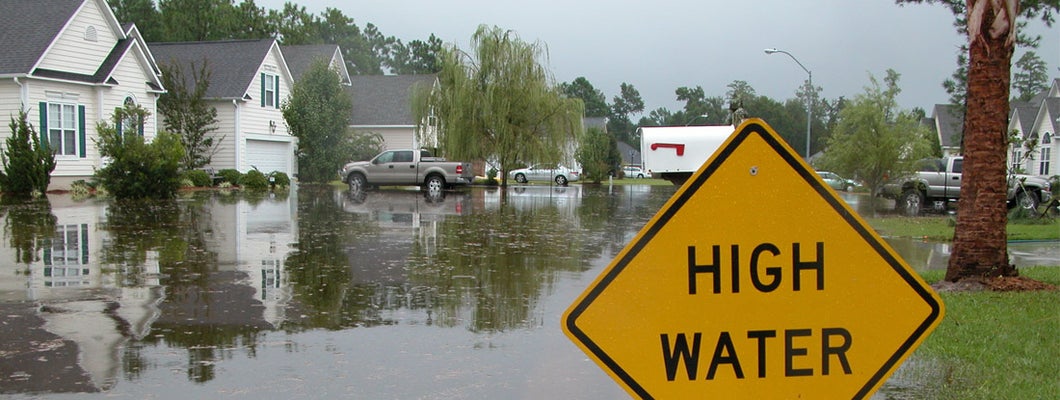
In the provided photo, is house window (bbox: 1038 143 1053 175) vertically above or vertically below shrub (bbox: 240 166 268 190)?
above

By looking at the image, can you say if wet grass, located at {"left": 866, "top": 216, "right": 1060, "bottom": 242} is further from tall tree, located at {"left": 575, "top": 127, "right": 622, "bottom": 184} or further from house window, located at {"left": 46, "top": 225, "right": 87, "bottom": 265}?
tall tree, located at {"left": 575, "top": 127, "right": 622, "bottom": 184}

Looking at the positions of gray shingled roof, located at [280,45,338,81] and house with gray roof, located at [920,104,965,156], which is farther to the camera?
house with gray roof, located at [920,104,965,156]

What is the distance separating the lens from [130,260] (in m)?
11.4

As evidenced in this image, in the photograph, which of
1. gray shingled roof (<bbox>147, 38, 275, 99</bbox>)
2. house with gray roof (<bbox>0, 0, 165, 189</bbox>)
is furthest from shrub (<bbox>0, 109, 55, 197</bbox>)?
gray shingled roof (<bbox>147, 38, 275, 99</bbox>)

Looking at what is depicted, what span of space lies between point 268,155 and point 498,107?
11243 millimetres

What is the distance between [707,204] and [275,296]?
7.14m

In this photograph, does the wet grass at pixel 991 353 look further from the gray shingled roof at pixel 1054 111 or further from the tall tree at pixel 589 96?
the tall tree at pixel 589 96

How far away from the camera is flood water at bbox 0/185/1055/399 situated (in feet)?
19.2

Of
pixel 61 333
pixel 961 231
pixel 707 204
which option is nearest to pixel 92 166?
pixel 61 333

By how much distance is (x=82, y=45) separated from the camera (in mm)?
28422

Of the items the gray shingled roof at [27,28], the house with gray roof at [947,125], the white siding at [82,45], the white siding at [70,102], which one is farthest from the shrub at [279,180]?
the house with gray roof at [947,125]

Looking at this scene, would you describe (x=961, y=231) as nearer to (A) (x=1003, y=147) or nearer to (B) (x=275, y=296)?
(A) (x=1003, y=147)

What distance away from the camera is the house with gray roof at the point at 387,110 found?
1864 inches

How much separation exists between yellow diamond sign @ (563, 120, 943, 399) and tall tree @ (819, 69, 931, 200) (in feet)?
75.0
